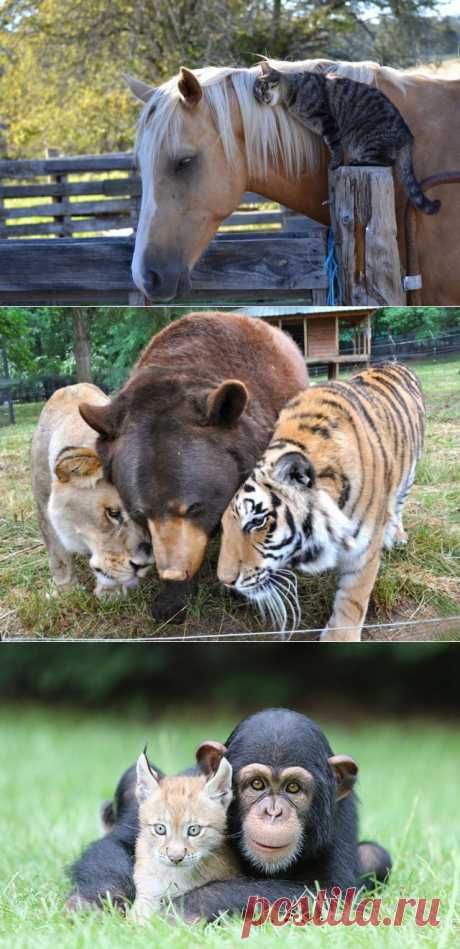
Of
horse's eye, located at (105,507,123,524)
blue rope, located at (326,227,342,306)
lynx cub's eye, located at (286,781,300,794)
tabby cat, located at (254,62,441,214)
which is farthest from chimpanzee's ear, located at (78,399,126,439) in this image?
tabby cat, located at (254,62,441,214)

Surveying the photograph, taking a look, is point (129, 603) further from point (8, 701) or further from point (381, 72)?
point (381, 72)

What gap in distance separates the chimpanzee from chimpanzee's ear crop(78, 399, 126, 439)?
67 centimetres

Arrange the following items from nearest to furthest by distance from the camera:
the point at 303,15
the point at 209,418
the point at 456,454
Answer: the point at 209,418, the point at 456,454, the point at 303,15

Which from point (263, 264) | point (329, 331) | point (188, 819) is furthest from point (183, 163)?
point (188, 819)

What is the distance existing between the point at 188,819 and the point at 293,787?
216 mm

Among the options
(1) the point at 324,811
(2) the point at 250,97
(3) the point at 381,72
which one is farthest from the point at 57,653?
(3) the point at 381,72

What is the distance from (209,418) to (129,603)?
418 mm

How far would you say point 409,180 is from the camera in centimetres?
273

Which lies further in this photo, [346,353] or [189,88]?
[189,88]

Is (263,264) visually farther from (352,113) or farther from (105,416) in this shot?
(105,416)

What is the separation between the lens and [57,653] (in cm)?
248

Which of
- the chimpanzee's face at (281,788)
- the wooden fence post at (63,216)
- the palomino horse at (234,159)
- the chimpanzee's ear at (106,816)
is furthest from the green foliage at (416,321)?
the wooden fence post at (63,216)

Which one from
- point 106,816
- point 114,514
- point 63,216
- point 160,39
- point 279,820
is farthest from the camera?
point 160,39

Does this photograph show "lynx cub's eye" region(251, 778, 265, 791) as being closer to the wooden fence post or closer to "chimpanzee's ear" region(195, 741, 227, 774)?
"chimpanzee's ear" region(195, 741, 227, 774)
